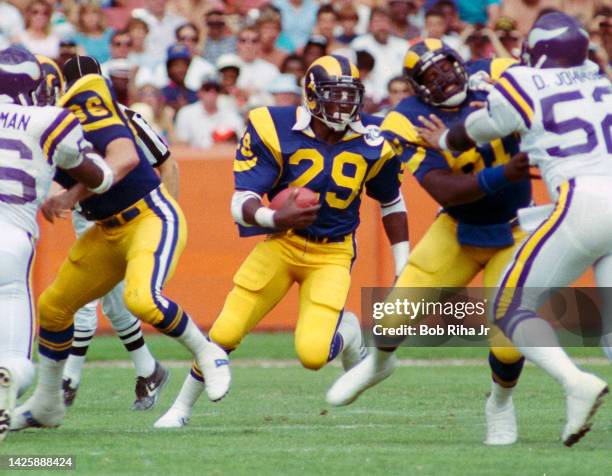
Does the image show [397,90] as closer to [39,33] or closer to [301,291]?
[39,33]

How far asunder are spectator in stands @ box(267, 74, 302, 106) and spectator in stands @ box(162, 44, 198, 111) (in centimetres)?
112

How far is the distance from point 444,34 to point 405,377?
16.3 ft

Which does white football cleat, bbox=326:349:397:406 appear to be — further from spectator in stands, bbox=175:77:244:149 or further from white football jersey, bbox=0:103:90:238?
spectator in stands, bbox=175:77:244:149

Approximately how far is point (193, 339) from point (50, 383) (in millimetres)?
786

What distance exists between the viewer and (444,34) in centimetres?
1341

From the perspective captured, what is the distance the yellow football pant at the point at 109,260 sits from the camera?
6754mm

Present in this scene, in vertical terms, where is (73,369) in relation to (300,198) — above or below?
below

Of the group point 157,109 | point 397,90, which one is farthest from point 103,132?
point 157,109

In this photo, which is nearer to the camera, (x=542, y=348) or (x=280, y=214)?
(x=542, y=348)

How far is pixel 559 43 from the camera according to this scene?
585 cm

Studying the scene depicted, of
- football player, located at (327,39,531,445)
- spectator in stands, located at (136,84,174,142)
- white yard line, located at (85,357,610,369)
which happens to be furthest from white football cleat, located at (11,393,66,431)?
spectator in stands, located at (136,84,174,142)

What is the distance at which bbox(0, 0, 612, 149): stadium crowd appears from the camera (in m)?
12.7

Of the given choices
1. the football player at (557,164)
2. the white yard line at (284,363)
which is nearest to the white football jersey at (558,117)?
the football player at (557,164)

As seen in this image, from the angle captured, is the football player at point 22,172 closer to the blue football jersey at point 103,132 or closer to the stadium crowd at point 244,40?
the blue football jersey at point 103,132
